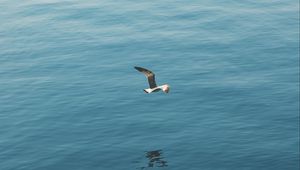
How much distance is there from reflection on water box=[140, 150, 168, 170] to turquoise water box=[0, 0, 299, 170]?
0.48 ft

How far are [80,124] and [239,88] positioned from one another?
29.2m

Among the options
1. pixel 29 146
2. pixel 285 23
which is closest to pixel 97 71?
pixel 29 146

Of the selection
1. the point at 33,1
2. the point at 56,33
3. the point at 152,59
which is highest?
the point at 33,1

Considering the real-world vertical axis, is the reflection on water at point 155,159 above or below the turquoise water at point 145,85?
below

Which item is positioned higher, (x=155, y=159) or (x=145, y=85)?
(x=145, y=85)

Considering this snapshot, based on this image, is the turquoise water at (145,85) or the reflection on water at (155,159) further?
the turquoise water at (145,85)

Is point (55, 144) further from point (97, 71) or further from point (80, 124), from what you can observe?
point (97, 71)

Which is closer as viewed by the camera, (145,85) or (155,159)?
(155,159)

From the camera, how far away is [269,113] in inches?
4156

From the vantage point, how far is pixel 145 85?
120562 millimetres

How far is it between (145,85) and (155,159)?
2928 centimetres

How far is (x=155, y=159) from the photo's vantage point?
3671 inches

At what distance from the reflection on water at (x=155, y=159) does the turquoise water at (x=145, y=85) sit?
5.7 inches

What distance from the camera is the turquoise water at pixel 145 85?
9438 cm
